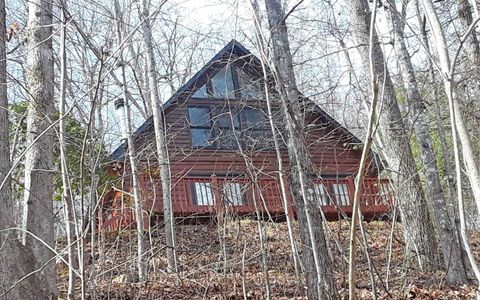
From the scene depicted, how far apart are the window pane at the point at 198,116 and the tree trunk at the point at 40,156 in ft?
31.2

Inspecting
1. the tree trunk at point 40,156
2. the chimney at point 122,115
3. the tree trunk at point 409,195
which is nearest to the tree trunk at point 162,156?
the chimney at point 122,115

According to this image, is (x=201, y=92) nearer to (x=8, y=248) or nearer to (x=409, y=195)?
(x=409, y=195)

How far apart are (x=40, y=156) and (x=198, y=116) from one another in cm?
1055

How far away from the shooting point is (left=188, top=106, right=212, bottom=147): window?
51.4 ft

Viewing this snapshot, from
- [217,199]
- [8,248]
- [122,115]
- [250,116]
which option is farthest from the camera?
[250,116]

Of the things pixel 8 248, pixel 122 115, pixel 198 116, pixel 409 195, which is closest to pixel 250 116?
pixel 198 116

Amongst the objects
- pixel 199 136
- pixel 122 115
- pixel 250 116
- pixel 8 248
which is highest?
pixel 250 116

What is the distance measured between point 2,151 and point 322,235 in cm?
260

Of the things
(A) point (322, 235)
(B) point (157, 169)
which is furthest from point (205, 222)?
(A) point (322, 235)

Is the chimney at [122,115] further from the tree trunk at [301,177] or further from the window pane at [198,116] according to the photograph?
the window pane at [198,116]

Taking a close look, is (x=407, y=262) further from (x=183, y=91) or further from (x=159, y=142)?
(x=183, y=91)

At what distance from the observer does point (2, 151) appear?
4203mm

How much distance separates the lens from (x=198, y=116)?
15930mm

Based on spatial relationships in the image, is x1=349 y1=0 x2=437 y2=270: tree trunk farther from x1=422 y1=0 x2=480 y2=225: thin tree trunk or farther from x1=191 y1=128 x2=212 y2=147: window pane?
x1=191 y1=128 x2=212 y2=147: window pane
